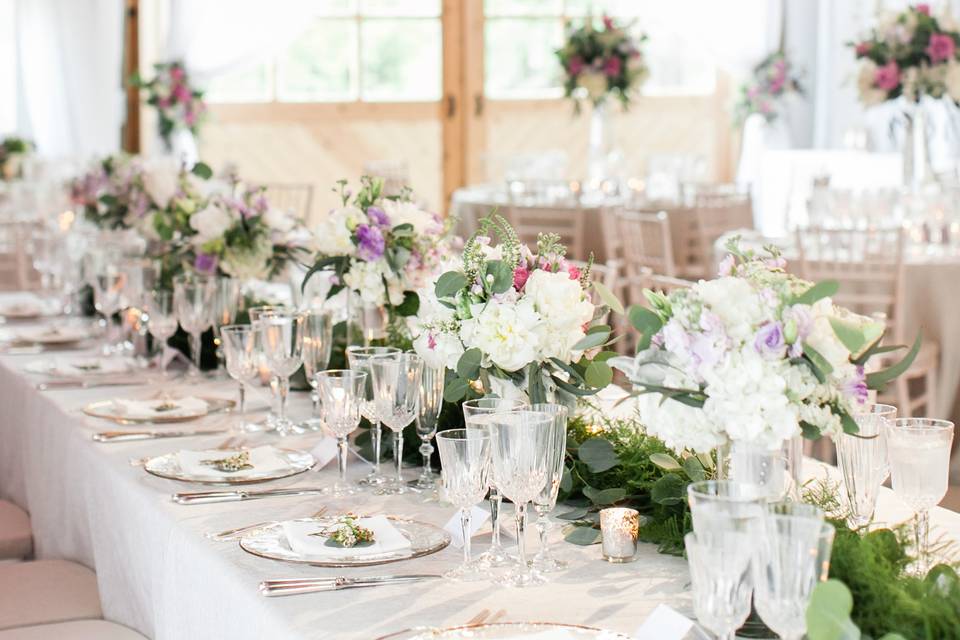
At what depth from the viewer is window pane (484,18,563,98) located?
9289 mm

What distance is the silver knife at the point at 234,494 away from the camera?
6.43 ft

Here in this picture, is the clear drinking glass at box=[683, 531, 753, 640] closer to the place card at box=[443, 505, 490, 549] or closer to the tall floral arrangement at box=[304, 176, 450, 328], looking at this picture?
the place card at box=[443, 505, 490, 549]

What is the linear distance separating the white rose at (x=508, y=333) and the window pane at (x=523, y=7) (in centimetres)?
770

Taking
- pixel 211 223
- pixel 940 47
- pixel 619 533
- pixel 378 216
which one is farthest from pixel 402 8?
pixel 619 533

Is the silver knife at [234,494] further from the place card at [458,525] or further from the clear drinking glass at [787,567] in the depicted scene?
the clear drinking glass at [787,567]

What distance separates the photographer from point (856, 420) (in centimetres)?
164

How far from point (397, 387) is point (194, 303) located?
945 mm

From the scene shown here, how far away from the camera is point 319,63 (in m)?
9.11

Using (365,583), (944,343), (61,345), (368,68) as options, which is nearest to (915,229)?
(944,343)

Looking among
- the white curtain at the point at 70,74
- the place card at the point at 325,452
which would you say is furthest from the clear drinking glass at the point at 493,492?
the white curtain at the point at 70,74

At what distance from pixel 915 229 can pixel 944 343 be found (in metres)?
0.76

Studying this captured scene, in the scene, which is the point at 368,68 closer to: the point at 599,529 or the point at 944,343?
the point at 944,343

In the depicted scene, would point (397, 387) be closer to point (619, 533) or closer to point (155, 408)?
point (619, 533)

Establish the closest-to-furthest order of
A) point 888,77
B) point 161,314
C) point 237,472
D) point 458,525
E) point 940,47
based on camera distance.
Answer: point 458,525 < point 237,472 < point 161,314 < point 940,47 < point 888,77
